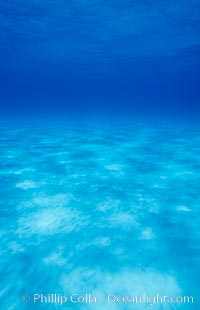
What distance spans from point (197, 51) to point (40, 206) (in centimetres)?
4022

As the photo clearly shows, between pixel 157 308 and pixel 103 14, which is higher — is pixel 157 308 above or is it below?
below

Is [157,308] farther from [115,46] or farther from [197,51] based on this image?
[197,51]

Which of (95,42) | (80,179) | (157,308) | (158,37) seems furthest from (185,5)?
(157,308)

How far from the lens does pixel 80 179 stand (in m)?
7.12

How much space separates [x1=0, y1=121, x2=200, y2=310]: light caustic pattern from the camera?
3100 millimetres

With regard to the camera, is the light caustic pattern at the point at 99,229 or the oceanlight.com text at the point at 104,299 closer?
the oceanlight.com text at the point at 104,299

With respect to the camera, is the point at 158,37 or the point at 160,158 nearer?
the point at 160,158

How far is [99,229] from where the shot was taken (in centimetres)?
437

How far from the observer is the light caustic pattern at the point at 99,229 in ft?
10.2

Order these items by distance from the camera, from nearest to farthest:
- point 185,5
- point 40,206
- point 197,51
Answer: point 40,206
point 185,5
point 197,51
